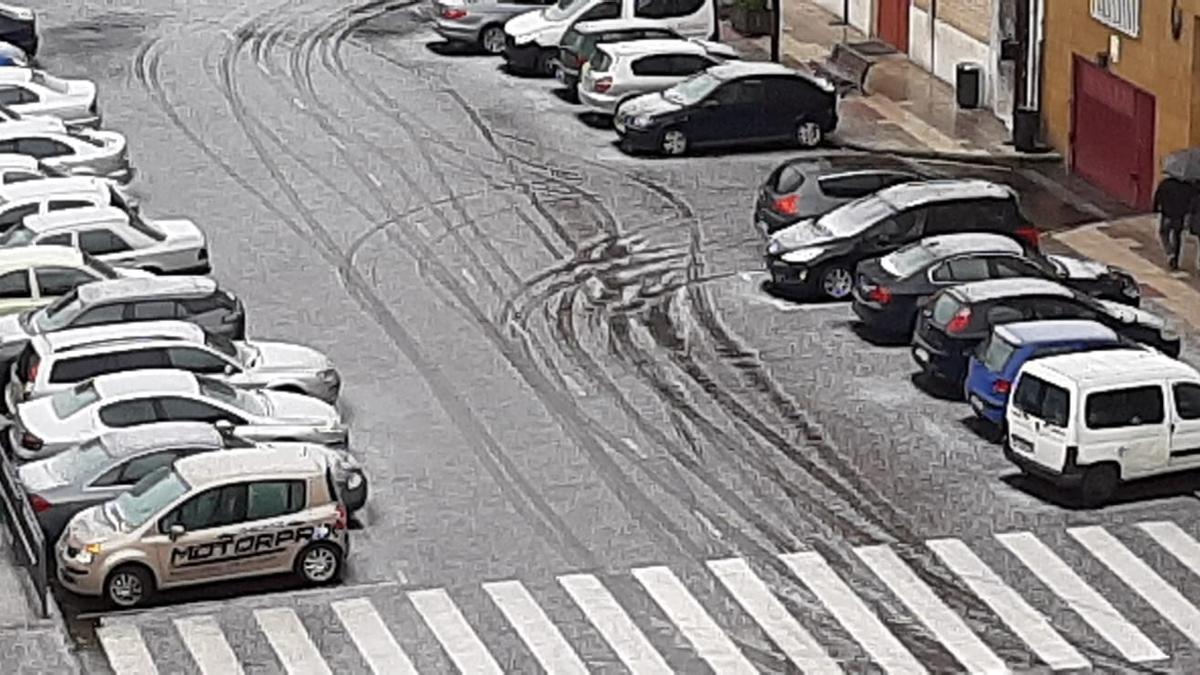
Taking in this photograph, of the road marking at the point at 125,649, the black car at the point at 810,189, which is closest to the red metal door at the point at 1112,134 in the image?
the black car at the point at 810,189

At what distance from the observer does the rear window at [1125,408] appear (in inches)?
1186

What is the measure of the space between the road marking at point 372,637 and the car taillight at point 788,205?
13.6 meters

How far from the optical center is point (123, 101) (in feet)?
165

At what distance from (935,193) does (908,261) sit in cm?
281

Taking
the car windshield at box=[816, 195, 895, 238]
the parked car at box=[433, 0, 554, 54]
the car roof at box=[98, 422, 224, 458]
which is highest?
the car roof at box=[98, 422, 224, 458]

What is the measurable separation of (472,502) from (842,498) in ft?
13.4

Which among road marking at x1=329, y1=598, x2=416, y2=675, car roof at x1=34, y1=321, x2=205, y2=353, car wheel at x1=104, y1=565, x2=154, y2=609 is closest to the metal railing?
car wheel at x1=104, y1=565, x2=154, y2=609

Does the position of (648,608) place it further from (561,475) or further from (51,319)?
(51,319)

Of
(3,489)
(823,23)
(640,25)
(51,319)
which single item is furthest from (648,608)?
(823,23)

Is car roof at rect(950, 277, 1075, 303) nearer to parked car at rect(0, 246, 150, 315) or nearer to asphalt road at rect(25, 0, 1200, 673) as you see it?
asphalt road at rect(25, 0, 1200, 673)

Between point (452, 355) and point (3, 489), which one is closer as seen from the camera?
point (3, 489)

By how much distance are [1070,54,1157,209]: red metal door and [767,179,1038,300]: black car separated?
469 cm

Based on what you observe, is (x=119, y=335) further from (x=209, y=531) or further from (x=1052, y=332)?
(x=1052, y=332)

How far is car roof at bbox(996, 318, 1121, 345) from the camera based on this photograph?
32094 millimetres
